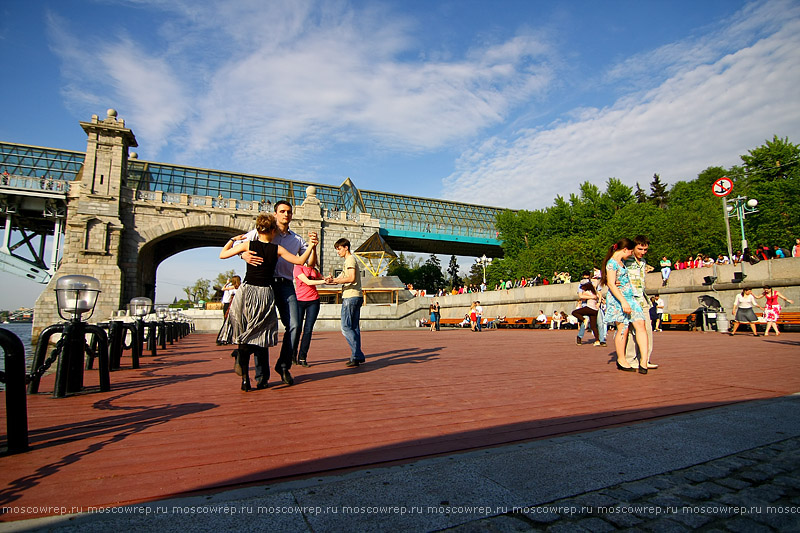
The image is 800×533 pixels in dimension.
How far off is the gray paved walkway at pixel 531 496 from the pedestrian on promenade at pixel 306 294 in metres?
3.98

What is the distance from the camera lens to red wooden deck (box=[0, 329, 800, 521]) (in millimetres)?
2176

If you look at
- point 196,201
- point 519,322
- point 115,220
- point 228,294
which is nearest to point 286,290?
point 228,294

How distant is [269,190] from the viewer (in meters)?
51.0

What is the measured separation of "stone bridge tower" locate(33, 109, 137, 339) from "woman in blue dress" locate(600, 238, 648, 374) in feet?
116

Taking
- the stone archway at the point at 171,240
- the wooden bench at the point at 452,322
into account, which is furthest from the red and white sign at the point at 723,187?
the stone archway at the point at 171,240

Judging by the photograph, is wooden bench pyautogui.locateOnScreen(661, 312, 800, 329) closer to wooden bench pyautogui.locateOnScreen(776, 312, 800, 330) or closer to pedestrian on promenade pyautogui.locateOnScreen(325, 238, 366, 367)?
wooden bench pyautogui.locateOnScreen(776, 312, 800, 330)

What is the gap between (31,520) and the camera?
1.67 m

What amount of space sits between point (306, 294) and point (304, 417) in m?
3.15

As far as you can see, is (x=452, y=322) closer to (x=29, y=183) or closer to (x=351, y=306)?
(x=351, y=306)

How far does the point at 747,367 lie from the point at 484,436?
534 cm

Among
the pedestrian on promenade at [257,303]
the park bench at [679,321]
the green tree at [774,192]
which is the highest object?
the green tree at [774,192]

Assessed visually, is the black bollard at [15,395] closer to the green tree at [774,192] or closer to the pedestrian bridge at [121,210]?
the pedestrian bridge at [121,210]

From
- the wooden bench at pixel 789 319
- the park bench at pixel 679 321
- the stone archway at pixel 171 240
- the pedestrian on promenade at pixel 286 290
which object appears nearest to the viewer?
the pedestrian on promenade at pixel 286 290

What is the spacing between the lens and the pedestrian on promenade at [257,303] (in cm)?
438
